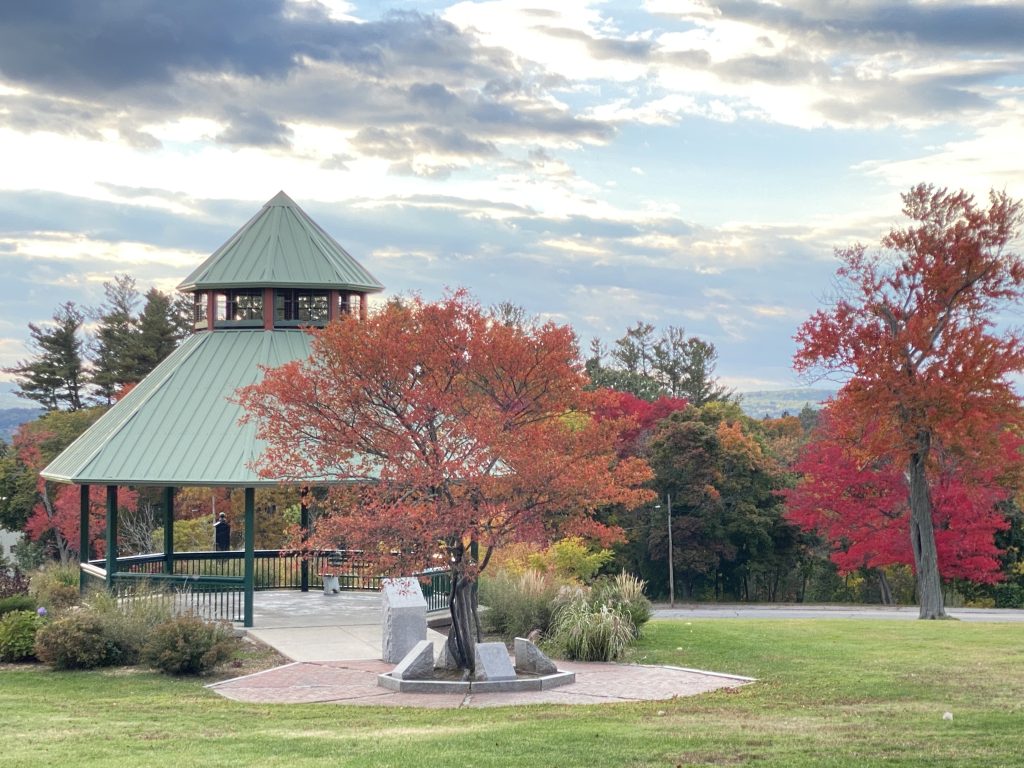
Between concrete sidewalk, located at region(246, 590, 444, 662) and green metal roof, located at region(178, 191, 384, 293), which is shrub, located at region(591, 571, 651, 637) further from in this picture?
green metal roof, located at region(178, 191, 384, 293)

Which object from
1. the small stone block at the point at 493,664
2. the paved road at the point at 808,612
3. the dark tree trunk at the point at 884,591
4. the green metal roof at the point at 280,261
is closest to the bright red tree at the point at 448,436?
the small stone block at the point at 493,664

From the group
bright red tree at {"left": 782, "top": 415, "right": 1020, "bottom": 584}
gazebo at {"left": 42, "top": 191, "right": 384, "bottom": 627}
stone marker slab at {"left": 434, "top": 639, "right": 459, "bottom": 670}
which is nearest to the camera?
stone marker slab at {"left": 434, "top": 639, "right": 459, "bottom": 670}

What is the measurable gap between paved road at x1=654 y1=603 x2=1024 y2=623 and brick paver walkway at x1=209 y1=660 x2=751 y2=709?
88.5 feet

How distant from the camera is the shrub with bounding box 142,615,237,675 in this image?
19125 millimetres

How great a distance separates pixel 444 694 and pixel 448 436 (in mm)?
3949

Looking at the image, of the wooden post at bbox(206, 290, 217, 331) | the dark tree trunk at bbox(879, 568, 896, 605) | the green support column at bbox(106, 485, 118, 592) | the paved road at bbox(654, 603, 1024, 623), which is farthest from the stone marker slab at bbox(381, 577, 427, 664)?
the dark tree trunk at bbox(879, 568, 896, 605)

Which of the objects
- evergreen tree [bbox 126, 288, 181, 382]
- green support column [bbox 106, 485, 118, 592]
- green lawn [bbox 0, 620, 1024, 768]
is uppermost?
evergreen tree [bbox 126, 288, 181, 382]

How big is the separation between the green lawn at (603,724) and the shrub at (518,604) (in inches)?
142

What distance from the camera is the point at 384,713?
51.0 ft

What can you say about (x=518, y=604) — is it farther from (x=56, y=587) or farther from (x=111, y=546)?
(x=56, y=587)

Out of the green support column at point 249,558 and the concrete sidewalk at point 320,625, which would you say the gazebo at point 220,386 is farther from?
the concrete sidewalk at point 320,625

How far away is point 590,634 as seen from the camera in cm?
2080

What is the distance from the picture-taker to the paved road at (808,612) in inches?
1785

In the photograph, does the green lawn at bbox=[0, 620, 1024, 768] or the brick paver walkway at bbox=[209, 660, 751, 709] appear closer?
the green lawn at bbox=[0, 620, 1024, 768]
